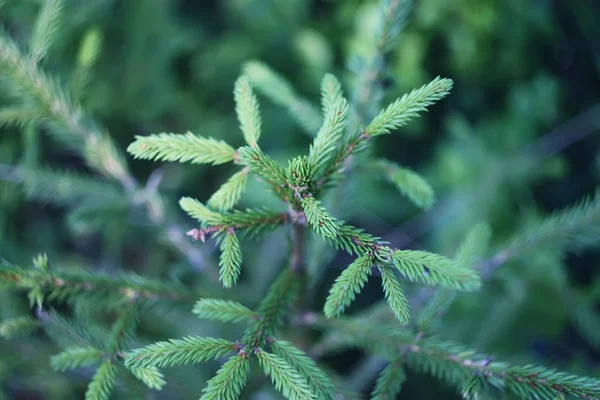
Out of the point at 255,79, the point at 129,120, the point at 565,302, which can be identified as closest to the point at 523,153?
the point at 565,302

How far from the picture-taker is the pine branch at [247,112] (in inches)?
39.5

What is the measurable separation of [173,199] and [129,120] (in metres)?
0.45

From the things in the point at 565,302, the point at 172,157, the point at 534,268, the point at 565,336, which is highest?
the point at 172,157

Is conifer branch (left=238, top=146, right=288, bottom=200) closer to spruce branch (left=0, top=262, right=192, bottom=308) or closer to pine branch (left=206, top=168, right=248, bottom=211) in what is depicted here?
pine branch (left=206, top=168, right=248, bottom=211)

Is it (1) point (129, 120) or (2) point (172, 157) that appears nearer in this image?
(2) point (172, 157)

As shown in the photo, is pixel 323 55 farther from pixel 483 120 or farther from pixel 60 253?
pixel 60 253

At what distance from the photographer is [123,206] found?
1.45 meters

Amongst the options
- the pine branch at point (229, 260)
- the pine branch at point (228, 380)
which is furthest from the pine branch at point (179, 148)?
the pine branch at point (228, 380)

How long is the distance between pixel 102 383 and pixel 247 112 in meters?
0.67

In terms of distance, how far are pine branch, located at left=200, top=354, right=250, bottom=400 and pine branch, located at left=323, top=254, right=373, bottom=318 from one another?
204mm

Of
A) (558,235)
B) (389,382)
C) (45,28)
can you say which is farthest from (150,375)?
(558,235)

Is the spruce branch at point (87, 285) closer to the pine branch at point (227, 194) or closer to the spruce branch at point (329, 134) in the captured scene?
the pine branch at point (227, 194)

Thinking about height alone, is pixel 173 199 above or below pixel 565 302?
above

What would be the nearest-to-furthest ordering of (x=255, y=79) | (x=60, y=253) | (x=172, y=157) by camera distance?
(x=172, y=157) < (x=255, y=79) < (x=60, y=253)
